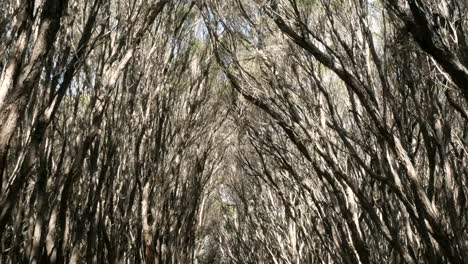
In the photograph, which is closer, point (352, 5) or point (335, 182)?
point (352, 5)

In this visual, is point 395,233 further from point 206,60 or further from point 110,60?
point 206,60

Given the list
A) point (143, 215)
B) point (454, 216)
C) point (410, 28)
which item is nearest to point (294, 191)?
point (143, 215)

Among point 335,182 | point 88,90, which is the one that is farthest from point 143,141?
point 335,182

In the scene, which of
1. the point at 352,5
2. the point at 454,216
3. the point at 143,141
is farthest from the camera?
the point at 143,141

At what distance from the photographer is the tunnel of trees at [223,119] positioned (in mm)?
3945

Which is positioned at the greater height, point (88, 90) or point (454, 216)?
point (88, 90)

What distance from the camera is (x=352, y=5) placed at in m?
5.61

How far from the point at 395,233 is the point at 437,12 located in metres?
2.10

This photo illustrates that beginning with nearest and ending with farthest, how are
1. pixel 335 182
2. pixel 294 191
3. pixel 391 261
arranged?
1. pixel 335 182
2. pixel 391 261
3. pixel 294 191

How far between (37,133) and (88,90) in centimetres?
248

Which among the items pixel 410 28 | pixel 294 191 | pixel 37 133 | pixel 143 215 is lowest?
pixel 37 133

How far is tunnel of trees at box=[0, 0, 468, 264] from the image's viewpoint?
12.9 feet

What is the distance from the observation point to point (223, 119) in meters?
10.6

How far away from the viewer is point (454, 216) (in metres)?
4.44
